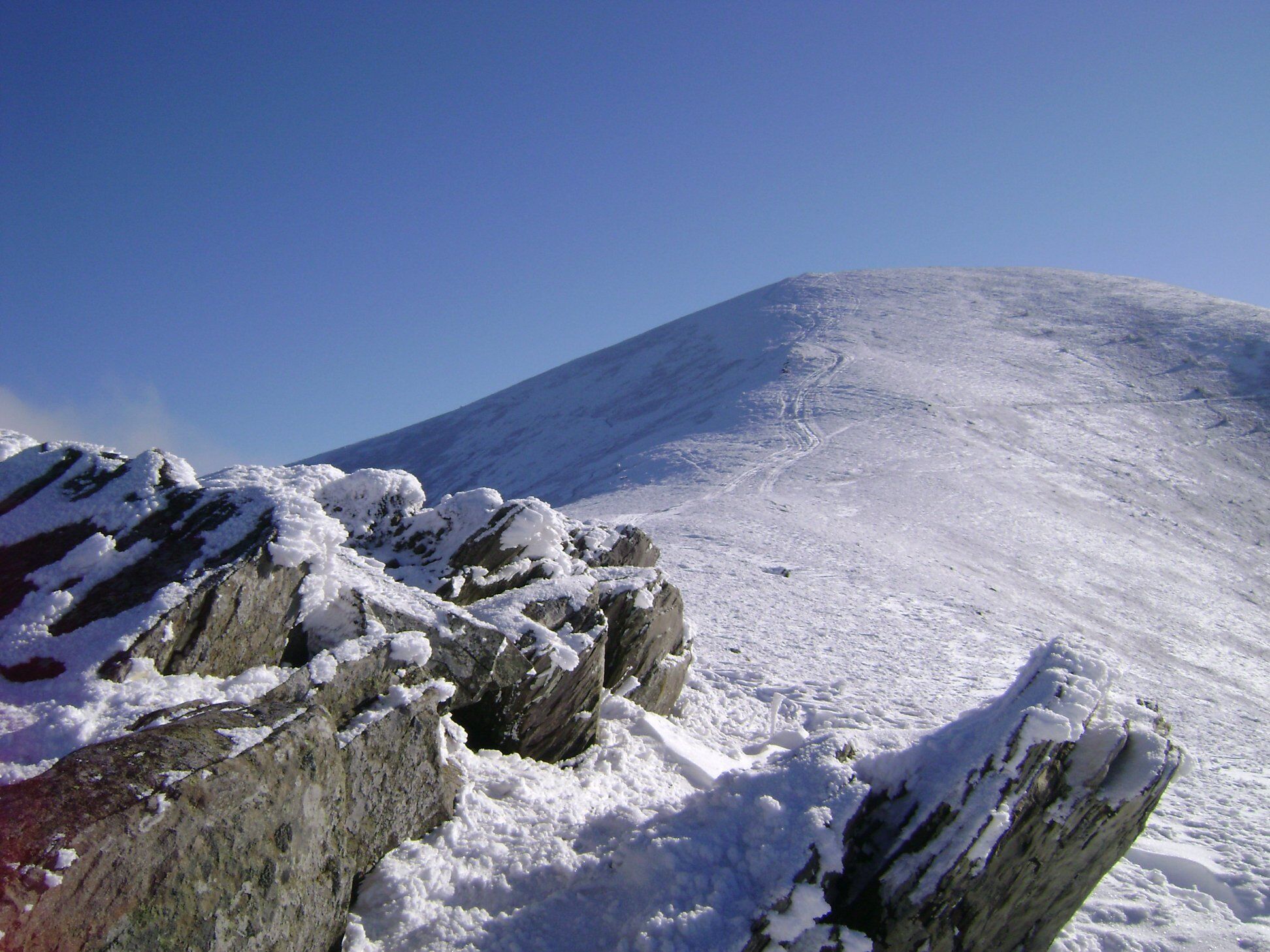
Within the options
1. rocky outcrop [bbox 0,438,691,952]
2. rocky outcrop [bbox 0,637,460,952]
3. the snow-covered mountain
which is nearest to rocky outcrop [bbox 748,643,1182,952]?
the snow-covered mountain

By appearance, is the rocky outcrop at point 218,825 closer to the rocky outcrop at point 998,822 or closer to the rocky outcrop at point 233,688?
the rocky outcrop at point 233,688

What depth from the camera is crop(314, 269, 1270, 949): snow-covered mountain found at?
9344mm

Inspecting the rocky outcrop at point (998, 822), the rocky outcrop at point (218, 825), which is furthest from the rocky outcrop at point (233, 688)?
the rocky outcrop at point (998, 822)

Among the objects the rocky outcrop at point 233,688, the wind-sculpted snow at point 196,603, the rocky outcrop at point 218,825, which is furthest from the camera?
the wind-sculpted snow at point 196,603

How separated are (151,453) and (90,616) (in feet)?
6.23

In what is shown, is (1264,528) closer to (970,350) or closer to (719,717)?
(970,350)

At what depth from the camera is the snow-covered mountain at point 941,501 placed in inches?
368

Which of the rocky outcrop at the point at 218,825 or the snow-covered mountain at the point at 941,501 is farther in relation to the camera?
the snow-covered mountain at the point at 941,501

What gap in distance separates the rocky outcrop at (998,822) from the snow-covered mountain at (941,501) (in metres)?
0.57

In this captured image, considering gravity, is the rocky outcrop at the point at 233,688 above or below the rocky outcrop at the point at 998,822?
above

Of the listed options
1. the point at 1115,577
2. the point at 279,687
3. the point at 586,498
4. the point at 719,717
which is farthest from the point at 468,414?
the point at 279,687

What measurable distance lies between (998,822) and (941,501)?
25298 millimetres

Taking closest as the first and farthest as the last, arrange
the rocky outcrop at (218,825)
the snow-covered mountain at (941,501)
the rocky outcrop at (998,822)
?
the rocky outcrop at (218,825)
the rocky outcrop at (998,822)
the snow-covered mountain at (941,501)

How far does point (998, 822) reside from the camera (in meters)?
4.50
